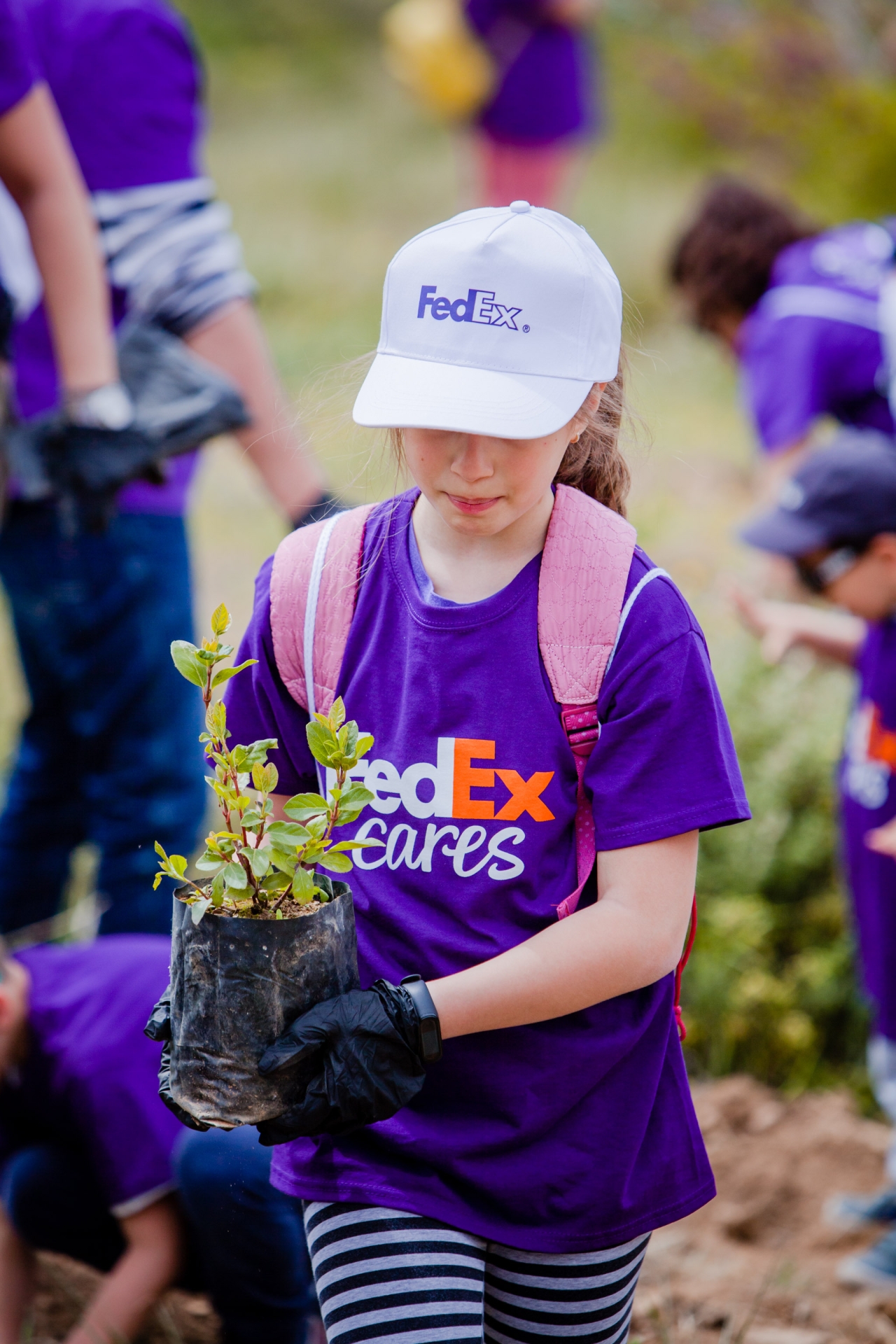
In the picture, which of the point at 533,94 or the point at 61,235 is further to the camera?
the point at 533,94

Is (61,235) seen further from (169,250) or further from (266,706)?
(266,706)

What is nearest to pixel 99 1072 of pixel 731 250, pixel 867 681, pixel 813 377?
pixel 867 681

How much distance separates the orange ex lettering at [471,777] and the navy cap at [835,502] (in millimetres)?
1644

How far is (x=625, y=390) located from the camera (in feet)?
5.16

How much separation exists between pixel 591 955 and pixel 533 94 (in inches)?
285

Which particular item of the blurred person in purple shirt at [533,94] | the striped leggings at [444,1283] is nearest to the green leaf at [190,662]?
the striped leggings at [444,1283]

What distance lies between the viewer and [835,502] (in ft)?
9.44

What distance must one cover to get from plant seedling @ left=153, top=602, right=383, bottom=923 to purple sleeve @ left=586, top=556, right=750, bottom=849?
0.24 m

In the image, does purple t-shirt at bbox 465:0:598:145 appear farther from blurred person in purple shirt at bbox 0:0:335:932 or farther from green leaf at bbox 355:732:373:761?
green leaf at bbox 355:732:373:761

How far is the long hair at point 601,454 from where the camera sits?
154 centimetres

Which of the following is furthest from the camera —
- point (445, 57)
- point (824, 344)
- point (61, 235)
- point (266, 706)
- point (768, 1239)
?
point (445, 57)

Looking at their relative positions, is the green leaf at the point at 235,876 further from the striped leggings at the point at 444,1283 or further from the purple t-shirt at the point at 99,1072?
the purple t-shirt at the point at 99,1072

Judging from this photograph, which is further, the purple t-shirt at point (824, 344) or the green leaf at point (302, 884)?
the purple t-shirt at point (824, 344)

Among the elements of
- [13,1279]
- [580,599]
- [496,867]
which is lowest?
[13,1279]
